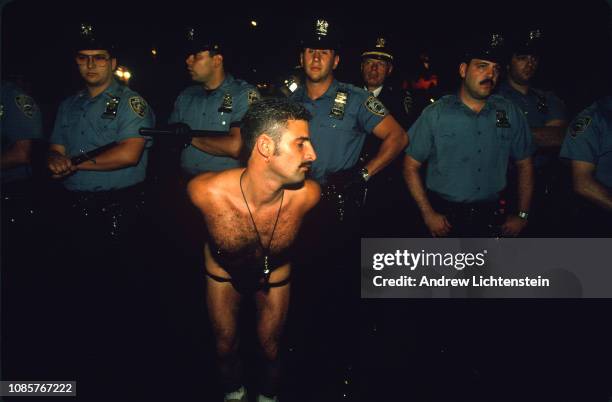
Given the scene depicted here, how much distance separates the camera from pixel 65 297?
4246mm

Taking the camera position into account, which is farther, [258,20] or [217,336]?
[258,20]

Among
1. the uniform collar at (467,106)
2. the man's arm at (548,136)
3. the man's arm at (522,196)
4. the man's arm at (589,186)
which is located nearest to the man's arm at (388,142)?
the uniform collar at (467,106)

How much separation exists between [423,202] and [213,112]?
2.53m

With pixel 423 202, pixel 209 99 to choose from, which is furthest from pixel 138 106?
pixel 423 202

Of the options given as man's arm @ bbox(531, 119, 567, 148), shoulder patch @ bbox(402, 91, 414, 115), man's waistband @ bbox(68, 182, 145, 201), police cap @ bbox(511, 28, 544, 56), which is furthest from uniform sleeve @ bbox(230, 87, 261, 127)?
man's arm @ bbox(531, 119, 567, 148)

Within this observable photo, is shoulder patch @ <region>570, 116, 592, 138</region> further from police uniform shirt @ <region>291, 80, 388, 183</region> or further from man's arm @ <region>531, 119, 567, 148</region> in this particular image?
police uniform shirt @ <region>291, 80, 388, 183</region>

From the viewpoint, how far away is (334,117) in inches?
156

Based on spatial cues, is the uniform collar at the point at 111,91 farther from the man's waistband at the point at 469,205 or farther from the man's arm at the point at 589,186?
the man's arm at the point at 589,186

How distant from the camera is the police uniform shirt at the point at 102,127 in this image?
3947mm

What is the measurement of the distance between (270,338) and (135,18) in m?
7.06

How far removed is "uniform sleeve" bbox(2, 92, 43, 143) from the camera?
12.6 ft

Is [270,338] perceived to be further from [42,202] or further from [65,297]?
[42,202]

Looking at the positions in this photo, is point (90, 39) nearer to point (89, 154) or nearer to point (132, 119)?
point (132, 119)

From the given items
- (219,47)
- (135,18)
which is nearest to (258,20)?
(135,18)
